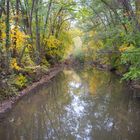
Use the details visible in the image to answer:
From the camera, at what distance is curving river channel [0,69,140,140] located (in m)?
9.94

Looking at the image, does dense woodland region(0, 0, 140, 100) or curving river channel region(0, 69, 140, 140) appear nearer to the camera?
curving river channel region(0, 69, 140, 140)

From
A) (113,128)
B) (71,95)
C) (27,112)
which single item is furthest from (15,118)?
(71,95)

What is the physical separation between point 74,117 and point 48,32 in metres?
23.5

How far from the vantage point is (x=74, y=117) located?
12.3m

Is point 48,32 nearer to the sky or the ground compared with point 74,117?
nearer to the sky

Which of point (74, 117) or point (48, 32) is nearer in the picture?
point (74, 117)

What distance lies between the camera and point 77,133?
10.1 meters

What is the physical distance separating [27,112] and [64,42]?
27.4 metres

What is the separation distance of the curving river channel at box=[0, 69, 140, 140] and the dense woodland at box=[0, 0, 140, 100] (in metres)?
1.54

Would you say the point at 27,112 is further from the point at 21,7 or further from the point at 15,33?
the point at 21,7

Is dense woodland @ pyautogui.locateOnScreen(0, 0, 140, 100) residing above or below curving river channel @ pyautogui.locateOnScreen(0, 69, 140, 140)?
above

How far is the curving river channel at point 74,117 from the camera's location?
9.94 metres

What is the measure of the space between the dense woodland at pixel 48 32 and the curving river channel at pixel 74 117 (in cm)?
154

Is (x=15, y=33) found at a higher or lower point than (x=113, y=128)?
higher
